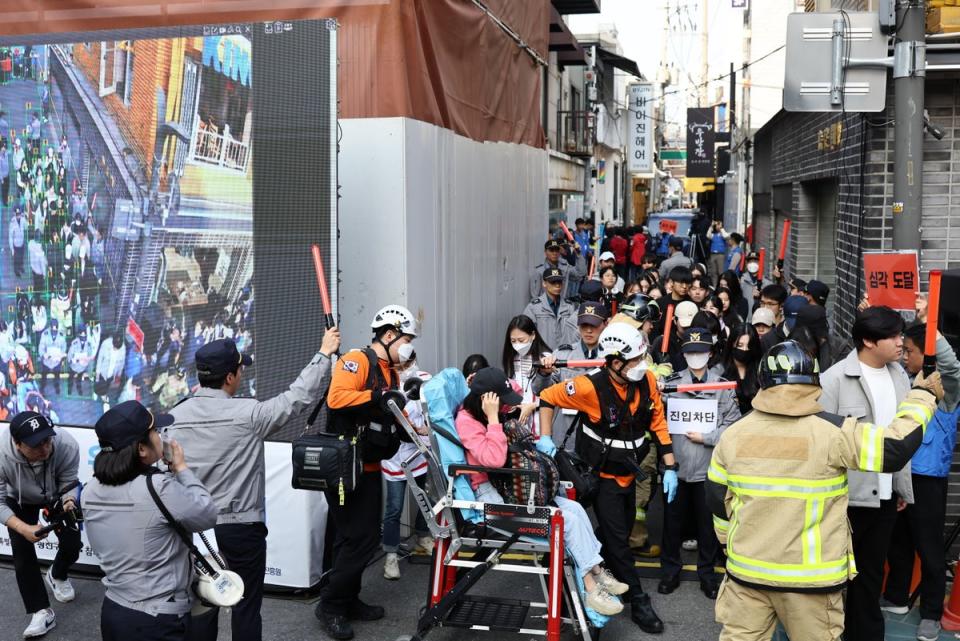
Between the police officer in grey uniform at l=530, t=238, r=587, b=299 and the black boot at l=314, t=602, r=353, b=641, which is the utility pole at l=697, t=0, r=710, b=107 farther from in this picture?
the black boot at l=314, t=602, r=353, b=641

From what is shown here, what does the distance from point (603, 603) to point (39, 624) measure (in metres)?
3.48

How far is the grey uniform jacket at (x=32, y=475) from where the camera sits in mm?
6215

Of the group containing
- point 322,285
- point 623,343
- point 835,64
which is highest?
point 835,64

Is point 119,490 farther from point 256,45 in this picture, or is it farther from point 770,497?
point 256,45

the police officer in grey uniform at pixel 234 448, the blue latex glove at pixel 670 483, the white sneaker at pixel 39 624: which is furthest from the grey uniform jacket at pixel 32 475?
the blue latex glove at pixel 670 483

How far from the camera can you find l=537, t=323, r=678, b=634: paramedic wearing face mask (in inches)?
241

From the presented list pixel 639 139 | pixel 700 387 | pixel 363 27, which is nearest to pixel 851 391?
pixel 700 387

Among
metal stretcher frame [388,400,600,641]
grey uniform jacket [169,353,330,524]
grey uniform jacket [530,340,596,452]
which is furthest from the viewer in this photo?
grey uniform jacket [530,340,596,452]

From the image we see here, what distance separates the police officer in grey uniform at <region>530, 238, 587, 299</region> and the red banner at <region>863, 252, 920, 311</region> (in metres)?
6.92

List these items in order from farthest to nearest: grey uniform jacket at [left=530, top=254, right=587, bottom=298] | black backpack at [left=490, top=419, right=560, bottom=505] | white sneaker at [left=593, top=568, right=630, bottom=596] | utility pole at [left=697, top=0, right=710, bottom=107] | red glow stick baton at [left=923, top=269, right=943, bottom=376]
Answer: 1. utility pole at [left=697, top=0, right=710, bottom=107]
2. grey uniform jacket at [left=530, top=254, right=587, bottom=298]
3. white sneaker at [left=593, top=568, right=630, bottom=596]
4. black backpack at [left=490, top=419, right=560, bottom=505]
5. red glow stick baton at [left=923, top=269, right=943, bottom=376]

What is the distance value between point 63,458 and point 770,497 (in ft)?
14.5

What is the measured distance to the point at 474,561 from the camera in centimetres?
605

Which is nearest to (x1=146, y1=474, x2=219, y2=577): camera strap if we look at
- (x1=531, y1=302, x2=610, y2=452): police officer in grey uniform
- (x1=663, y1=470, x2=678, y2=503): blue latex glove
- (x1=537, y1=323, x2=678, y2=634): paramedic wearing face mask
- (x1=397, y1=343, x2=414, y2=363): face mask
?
(x1=397, y1=343, x2=414, y2=363): face mask

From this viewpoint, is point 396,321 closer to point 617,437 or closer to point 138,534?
point 617,437
